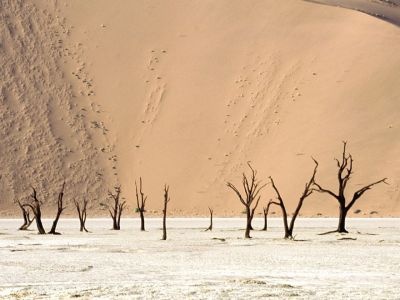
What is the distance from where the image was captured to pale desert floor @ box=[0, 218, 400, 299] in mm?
13258

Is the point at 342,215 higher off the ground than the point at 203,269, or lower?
higher

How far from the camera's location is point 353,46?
7156 cm

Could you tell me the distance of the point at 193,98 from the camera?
232 feet

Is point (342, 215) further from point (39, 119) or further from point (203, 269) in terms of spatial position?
point (39, 119)

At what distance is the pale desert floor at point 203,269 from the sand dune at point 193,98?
3371cm

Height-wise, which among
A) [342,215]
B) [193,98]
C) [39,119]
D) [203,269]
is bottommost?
[203,269]

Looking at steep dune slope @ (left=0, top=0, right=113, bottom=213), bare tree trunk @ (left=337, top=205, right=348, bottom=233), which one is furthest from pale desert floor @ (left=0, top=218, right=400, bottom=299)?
steep dune slope @ (left=0, top=0, right=113, bottom=213)

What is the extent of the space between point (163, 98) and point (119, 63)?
5.74 metres

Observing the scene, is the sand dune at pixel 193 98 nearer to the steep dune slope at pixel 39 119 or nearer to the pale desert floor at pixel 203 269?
the steep dune slope at pixel 39 119

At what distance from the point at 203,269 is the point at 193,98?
53.1 metres

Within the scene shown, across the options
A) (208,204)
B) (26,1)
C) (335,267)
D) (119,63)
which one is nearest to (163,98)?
(119,63)

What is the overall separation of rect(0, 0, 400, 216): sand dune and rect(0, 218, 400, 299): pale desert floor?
111 feet

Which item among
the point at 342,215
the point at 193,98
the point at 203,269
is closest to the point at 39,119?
the point at 193,98

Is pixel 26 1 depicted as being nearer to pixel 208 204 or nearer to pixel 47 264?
pixel 208 204
